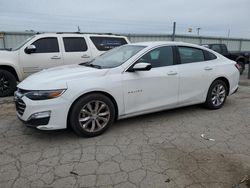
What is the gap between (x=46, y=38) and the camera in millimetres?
7363

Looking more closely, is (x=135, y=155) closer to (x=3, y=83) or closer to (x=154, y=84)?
(x=154, y=84)

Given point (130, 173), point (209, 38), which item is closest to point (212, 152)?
point (130, 173)

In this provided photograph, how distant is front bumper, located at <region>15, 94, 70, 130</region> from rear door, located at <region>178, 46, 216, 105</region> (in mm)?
2364

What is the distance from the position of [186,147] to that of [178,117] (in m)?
1.42

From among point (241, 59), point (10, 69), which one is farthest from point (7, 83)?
point (241, 59)

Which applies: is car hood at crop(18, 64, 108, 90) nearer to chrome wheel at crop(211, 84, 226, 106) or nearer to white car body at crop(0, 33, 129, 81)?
chrome wheel at crop(211, 84, 226, 106)

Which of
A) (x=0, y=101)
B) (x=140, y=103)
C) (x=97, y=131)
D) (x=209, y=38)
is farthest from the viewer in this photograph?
(x=209, y=38)

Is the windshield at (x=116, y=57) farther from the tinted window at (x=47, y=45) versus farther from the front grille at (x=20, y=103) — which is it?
the tinted window at (x=47, y=45)

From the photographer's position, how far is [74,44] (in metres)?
7.75

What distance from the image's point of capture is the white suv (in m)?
6.88

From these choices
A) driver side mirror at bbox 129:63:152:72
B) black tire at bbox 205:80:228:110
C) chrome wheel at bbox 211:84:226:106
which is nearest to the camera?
driver side mirror at bbox 129:63:152:72

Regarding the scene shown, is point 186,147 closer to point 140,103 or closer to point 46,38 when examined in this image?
point 140,103

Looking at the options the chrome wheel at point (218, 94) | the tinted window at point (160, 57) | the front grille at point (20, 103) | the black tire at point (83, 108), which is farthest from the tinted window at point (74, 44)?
the chrome wheel at point (218, 94)

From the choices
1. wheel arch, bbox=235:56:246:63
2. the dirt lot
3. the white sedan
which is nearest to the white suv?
the dirt lot
